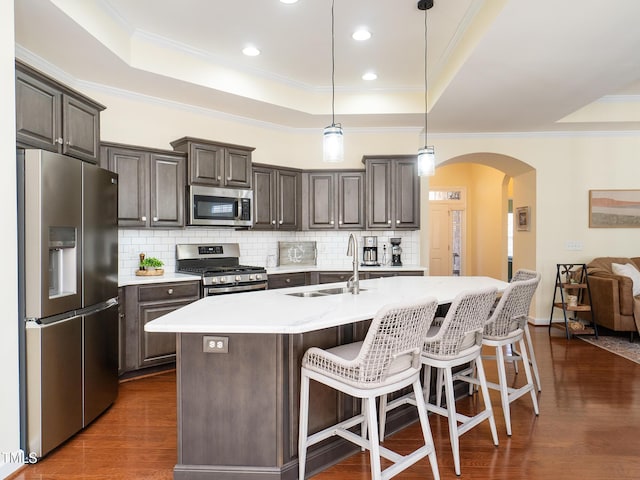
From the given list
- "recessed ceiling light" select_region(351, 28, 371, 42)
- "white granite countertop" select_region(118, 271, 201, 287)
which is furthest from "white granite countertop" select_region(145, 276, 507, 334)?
"recessed ceiling light" select_region(351, 28, 371, 42)

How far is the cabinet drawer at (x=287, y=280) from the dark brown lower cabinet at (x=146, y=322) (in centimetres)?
109

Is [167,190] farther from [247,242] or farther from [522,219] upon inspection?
[522,219]

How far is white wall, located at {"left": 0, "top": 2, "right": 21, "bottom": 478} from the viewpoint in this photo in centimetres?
233

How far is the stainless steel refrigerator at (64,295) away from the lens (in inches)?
98.5

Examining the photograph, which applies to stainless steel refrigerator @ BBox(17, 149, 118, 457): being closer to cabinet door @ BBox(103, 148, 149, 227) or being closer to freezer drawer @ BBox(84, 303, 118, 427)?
freezer drawer @ BBox(84, 303, 118, 427)

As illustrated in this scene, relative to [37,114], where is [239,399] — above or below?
below

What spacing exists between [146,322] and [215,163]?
5.93 feet

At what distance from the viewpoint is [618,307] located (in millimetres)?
5273

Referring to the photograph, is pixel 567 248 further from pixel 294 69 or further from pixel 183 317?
pixel 183 317

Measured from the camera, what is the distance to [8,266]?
2375 millimetres

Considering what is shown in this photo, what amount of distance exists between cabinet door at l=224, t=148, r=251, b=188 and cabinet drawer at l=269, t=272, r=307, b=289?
3.67 ft

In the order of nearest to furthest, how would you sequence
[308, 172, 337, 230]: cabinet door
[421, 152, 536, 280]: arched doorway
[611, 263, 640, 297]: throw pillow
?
1. [611, 263, 640, 297]: throw pillow
2. [308, 172, 337, 230]: cabinet door
3. [421, 152, 536, 280]: arched doorway

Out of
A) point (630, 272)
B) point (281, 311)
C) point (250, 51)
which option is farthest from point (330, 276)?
point (630, 272)

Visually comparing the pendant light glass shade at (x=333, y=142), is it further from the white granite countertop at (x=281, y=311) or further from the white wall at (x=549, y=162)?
the white wall at (x=549, y=162)
